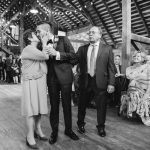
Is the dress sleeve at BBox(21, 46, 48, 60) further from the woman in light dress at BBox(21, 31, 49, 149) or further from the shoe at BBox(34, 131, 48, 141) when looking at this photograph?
the shoe at BBox(34, 131, 48, 141)

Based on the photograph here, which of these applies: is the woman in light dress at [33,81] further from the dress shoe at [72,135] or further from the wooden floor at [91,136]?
the dress shoe at [72,135]

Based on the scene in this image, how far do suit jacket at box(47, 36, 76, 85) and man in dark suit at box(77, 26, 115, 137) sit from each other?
1.22 feet

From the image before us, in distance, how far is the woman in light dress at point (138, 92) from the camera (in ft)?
13.0

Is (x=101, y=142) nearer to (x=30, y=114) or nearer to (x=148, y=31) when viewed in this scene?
(x=30, y=114)

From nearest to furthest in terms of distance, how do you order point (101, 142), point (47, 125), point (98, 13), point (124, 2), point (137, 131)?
point (101, 142) → point (137, 131) → point (47, 125) → point (124, 2) → point (98, 13)

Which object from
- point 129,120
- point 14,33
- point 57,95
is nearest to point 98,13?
point 129,120

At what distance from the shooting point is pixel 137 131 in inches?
141

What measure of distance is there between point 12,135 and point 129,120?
6.57ft

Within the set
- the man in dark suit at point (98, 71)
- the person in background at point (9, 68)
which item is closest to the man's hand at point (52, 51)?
the man in dark suit at point (98, 71)

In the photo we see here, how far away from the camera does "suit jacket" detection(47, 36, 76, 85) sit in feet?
9.85

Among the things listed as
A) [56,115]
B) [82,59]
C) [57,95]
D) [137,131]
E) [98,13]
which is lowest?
[137,131]

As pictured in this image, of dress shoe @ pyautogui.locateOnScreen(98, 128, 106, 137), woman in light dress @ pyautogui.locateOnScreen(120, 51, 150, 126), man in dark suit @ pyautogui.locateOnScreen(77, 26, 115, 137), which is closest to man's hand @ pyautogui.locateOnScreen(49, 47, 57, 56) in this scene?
man in dark suit @ pyautogui.locateOnScreen(77, 26, 115, 137)

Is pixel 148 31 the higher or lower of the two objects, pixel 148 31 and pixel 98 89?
the higher

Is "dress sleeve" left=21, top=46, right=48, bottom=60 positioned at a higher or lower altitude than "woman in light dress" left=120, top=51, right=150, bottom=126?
higher
